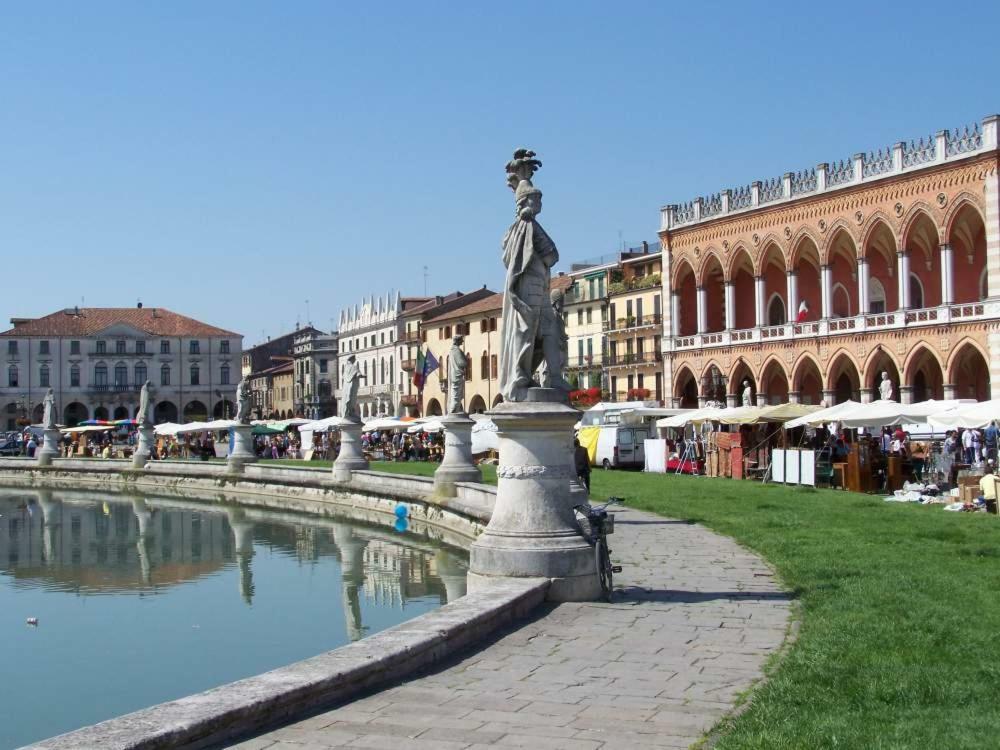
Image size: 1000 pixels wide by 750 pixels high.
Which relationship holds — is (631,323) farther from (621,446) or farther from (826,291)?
(621,446)

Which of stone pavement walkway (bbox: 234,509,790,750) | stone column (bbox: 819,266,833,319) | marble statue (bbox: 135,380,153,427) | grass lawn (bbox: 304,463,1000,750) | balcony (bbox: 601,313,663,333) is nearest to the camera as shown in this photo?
grass lawn (bbox: 304,463,1000,750)

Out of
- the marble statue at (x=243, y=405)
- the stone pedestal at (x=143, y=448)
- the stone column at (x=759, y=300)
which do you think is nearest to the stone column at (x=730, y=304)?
the stone column at (x=759, y=300)

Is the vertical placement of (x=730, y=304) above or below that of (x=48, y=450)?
above

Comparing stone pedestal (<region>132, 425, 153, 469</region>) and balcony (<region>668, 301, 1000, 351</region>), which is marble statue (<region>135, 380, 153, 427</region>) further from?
balcony (<region>668, 301, 1000, 351</region>)

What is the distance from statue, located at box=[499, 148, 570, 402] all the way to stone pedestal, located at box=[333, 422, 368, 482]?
18.3m

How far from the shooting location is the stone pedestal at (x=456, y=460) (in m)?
22.9

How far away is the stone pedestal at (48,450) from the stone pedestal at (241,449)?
41.8 feet

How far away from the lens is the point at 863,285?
48531 millimetres

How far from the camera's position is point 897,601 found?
9.58 m

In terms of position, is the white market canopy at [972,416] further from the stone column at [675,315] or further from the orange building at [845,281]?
the stone column at [675,315]

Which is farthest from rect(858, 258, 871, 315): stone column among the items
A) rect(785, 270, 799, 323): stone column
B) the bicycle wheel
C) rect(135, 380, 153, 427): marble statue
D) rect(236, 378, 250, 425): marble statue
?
the bicycle wheel

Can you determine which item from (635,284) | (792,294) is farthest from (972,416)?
(635,284)

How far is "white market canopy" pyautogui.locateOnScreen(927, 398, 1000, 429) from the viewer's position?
2273 centimetres

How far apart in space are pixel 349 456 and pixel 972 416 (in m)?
14.7
